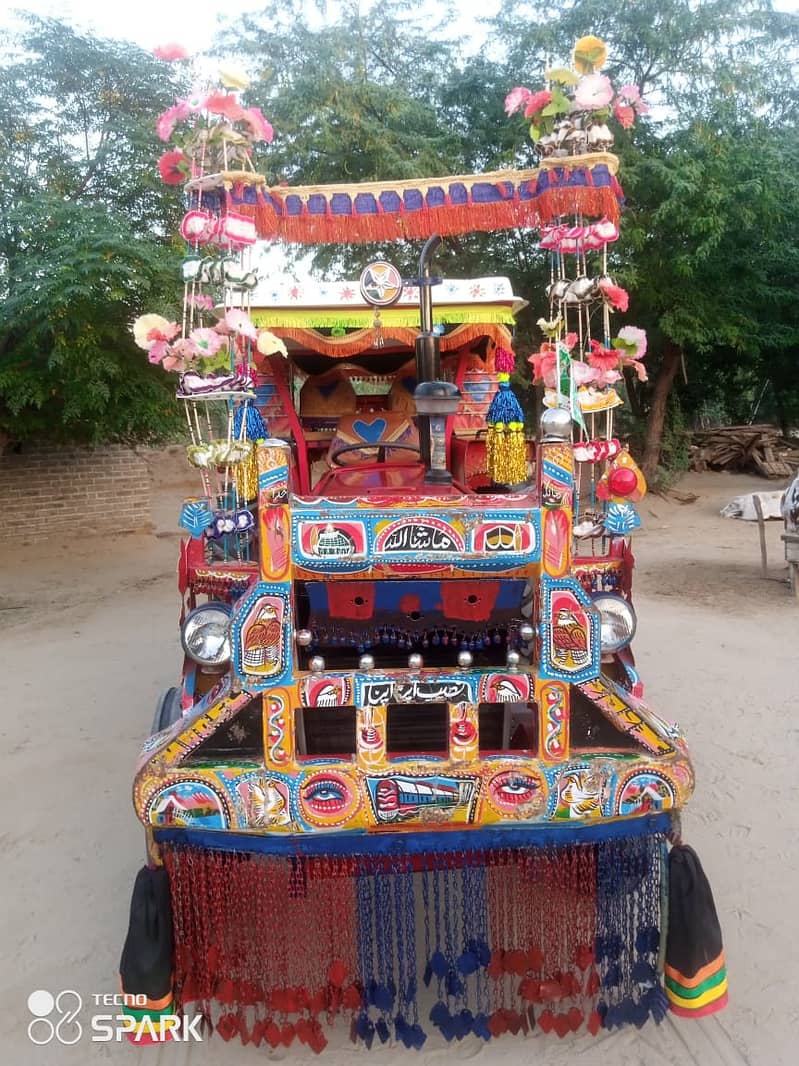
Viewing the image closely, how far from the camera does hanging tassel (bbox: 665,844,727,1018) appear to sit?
2.25 meters

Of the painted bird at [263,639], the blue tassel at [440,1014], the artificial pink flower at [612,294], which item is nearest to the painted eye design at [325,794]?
the painted bird at [263,639]

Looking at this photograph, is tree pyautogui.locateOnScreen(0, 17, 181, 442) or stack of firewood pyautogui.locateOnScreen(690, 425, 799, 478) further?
stack of firewood pyautogui.locateOnScreen(690, 425, 799, 478)

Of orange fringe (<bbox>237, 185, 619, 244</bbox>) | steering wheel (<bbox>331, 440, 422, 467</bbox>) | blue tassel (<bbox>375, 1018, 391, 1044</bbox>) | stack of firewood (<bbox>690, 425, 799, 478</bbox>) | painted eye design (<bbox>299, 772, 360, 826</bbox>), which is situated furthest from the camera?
stack of firewood (<bbox>690, 425, 799, 478</bbox>)

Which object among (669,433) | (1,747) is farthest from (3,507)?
(669,433)

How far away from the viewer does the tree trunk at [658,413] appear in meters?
15.7

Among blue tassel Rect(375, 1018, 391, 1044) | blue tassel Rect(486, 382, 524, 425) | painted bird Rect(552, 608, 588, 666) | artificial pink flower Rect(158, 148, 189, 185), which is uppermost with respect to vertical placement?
artificial pink flower Rect(158, 148, 189, 185)

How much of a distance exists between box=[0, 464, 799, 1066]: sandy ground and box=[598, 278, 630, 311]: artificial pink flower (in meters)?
2.38

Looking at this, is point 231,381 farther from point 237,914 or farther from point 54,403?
point 54,403

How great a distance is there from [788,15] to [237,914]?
17085 millimetres

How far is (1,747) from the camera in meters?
4.86

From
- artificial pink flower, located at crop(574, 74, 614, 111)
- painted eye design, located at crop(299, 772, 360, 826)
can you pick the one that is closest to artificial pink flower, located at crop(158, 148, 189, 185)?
artificial pink flower, located at crop(574, 74, 614, 111)

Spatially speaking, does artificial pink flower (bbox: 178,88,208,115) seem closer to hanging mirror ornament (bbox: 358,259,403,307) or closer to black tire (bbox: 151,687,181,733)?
hanging mirror ornament (bbox: 358,259,403,307)
